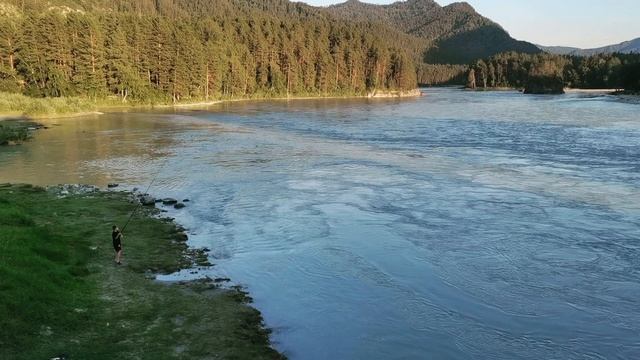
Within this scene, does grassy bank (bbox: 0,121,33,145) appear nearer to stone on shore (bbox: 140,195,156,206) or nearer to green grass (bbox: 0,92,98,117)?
green grass (bbox: 0,92,98,117)

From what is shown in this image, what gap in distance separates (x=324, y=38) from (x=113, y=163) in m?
160

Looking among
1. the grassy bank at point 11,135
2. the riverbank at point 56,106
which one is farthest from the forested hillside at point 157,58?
the grassy bank at point 11,135

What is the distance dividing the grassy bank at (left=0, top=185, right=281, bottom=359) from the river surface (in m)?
1.52

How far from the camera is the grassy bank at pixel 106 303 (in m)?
14.0

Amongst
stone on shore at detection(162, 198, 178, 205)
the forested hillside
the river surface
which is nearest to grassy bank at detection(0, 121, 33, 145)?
the river surface

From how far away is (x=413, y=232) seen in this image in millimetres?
26922

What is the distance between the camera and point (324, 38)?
199 metres

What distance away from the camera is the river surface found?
16.8m

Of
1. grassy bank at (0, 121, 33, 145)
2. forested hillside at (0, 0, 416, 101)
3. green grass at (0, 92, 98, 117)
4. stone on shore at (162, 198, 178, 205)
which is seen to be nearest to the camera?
stone on shore at (162, 198, 178, 205)

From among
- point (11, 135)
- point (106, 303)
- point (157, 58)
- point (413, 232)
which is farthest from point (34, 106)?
point (106, 303)

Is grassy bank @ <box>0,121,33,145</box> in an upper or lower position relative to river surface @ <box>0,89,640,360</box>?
upper

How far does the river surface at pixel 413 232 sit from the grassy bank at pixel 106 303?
4.99 feet

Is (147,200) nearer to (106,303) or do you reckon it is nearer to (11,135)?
(106,303)

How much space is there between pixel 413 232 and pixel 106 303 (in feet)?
49.9
